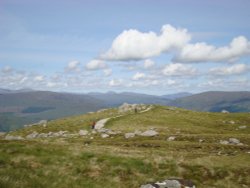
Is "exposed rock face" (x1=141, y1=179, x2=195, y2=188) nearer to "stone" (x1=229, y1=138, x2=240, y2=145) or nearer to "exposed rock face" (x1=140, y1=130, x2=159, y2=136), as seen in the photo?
"stone" (x1=229, y1=138, x2=240, y2=145)

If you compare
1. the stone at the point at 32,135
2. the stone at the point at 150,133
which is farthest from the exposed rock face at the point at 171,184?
the stone at the point at 32,135

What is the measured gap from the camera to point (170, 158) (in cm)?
3569

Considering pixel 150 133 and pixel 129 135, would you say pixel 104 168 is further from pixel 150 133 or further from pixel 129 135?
pixel 150 133

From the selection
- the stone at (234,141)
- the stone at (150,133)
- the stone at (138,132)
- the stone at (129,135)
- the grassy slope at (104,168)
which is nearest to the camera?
the grassy slope at (104,168)

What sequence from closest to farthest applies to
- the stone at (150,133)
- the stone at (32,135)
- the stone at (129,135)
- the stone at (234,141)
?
the stone at (234,141) < the stone at (129,135) < the stone at (150,133) < the stone at (32,135)

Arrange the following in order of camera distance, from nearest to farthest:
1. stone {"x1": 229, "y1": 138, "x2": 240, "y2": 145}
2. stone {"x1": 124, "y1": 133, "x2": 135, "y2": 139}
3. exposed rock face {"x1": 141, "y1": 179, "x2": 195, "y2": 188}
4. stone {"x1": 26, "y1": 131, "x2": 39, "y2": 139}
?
1. exposed rock face {"x1": 141, "y1": 179, "x2": 195, "y2": 188}
2. stone {"x1": 229, "y1": 138, "x2": 240, "y2": 145}
3. stone {"x1": 124, "y1": 133, "x2": 135, "y2": 139}
4. stone {"x1": 26, "y1": 131, "x2": 39, "y2": 139}

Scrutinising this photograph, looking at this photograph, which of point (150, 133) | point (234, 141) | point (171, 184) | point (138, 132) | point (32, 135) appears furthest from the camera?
point (32, 135)

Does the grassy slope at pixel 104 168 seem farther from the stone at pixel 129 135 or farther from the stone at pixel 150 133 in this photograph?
the stone at pixel 129 135

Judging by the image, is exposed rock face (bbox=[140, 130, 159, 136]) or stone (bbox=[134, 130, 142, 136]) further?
stone (bbox=[134, 130, 142, 136])

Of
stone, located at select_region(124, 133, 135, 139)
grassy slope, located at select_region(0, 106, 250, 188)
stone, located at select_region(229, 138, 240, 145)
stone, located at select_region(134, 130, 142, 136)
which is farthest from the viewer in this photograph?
stone, located at select_region(134, 130, 142, 136)

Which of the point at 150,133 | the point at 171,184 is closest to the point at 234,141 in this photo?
the point at 150,133

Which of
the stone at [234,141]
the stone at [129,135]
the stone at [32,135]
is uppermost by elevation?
the stone at [234,141]

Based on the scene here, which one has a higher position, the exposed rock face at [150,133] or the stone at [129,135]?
the exposed rock face at [150,133]

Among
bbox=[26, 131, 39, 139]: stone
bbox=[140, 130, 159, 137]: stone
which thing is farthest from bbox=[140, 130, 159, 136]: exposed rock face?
bbox=[26, 131, 39, 139]: stone
